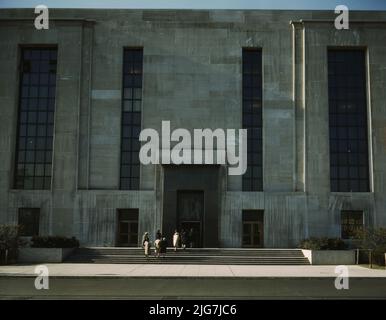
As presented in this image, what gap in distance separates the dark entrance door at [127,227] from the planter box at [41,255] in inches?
283

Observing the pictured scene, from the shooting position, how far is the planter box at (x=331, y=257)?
3412 centimetres

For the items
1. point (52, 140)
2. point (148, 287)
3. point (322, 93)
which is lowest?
point (148, 287)

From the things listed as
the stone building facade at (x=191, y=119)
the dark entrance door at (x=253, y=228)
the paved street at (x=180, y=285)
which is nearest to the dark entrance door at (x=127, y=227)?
the stone building facade at (x=191, y=119)

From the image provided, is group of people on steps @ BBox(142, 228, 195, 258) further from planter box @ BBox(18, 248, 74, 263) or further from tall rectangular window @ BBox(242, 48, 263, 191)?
tall rectangular window @ BBox(242, 48, 263, 191)

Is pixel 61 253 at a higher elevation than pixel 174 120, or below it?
below

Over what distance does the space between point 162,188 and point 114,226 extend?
475cm

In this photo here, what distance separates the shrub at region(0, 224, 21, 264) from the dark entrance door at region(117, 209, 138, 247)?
9.20m

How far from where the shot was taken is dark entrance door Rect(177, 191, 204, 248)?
40.4m

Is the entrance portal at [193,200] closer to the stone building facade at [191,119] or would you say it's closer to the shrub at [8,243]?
the stone building facade at [191,119]

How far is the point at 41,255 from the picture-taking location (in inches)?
1342

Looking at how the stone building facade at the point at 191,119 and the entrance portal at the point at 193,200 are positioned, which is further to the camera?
the stone building facade at the point at 191,119
